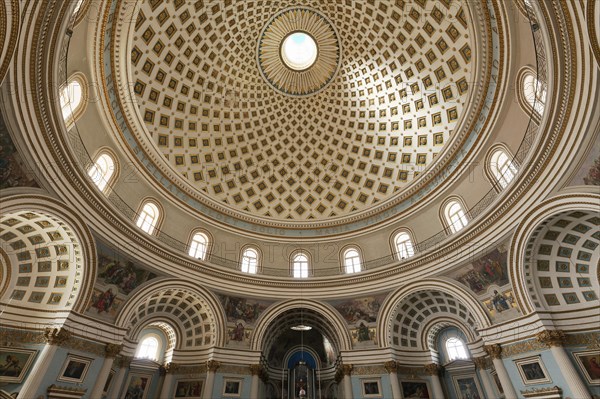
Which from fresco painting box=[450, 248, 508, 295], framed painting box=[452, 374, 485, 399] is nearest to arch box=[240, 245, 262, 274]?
fresco painting box=[450, 248, 508, 295]

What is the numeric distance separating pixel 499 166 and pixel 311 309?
46.3 ft

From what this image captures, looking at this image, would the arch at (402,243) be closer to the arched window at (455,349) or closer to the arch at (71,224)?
the arched window at (455,349)

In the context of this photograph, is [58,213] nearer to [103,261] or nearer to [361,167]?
[103,261]

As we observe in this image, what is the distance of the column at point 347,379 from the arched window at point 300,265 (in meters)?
6.45

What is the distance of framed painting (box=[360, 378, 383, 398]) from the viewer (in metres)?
18.4

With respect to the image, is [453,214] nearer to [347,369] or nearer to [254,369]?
[347,369]

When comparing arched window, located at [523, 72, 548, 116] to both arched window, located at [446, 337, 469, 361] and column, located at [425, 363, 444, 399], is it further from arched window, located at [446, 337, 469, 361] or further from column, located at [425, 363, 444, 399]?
column, located at [425, 363, 444, 399]

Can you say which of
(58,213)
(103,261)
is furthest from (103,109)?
(103,261)

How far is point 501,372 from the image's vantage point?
15219 mm

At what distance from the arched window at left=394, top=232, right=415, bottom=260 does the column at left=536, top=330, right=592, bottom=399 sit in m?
8.25

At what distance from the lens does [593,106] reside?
10.5m

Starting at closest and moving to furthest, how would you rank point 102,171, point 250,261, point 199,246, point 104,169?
1. point 102,171
2. point 104,169
3. point 199,246
4. point 250,261

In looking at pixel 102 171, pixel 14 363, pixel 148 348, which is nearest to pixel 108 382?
pixel 148 348

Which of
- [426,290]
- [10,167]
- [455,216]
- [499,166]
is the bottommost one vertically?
[426,290]
